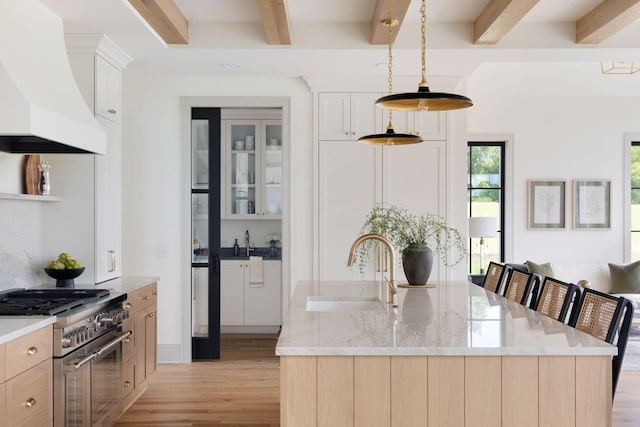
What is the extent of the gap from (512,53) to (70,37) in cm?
315

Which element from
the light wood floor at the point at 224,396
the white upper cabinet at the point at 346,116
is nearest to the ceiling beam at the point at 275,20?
the white upper cabinet at the point at 346,116

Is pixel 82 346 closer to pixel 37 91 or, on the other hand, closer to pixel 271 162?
pixel 37 91

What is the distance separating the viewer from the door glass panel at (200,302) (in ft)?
18.3

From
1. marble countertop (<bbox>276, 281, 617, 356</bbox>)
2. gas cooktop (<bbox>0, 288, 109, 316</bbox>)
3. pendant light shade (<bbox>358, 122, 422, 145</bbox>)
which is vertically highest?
pendant light shade (<bbox>358, 122, 422, 145</bbox>)

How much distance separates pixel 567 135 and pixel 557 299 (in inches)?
184

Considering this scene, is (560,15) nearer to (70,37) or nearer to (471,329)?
(471,329)

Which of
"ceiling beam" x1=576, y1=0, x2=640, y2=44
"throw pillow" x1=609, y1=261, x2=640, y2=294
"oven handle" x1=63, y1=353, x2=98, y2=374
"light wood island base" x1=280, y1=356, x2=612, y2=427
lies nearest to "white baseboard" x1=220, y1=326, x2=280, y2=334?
"oven handle" x1=63, y1=353, x2=98, y2=374

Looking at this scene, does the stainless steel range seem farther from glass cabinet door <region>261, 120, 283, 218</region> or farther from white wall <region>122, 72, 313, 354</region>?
glass cabinet door <region>261, 120, 283, 218</region>

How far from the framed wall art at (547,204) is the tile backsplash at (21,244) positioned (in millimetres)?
5387

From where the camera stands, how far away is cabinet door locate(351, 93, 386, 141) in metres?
5.46

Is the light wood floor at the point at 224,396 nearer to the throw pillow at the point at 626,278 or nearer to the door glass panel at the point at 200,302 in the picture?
the door glass panel at the point at 200,302

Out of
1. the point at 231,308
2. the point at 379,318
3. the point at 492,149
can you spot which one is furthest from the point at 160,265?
the point at 492,149

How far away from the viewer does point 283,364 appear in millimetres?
2086

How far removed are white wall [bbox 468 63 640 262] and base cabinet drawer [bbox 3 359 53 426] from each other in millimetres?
5631
